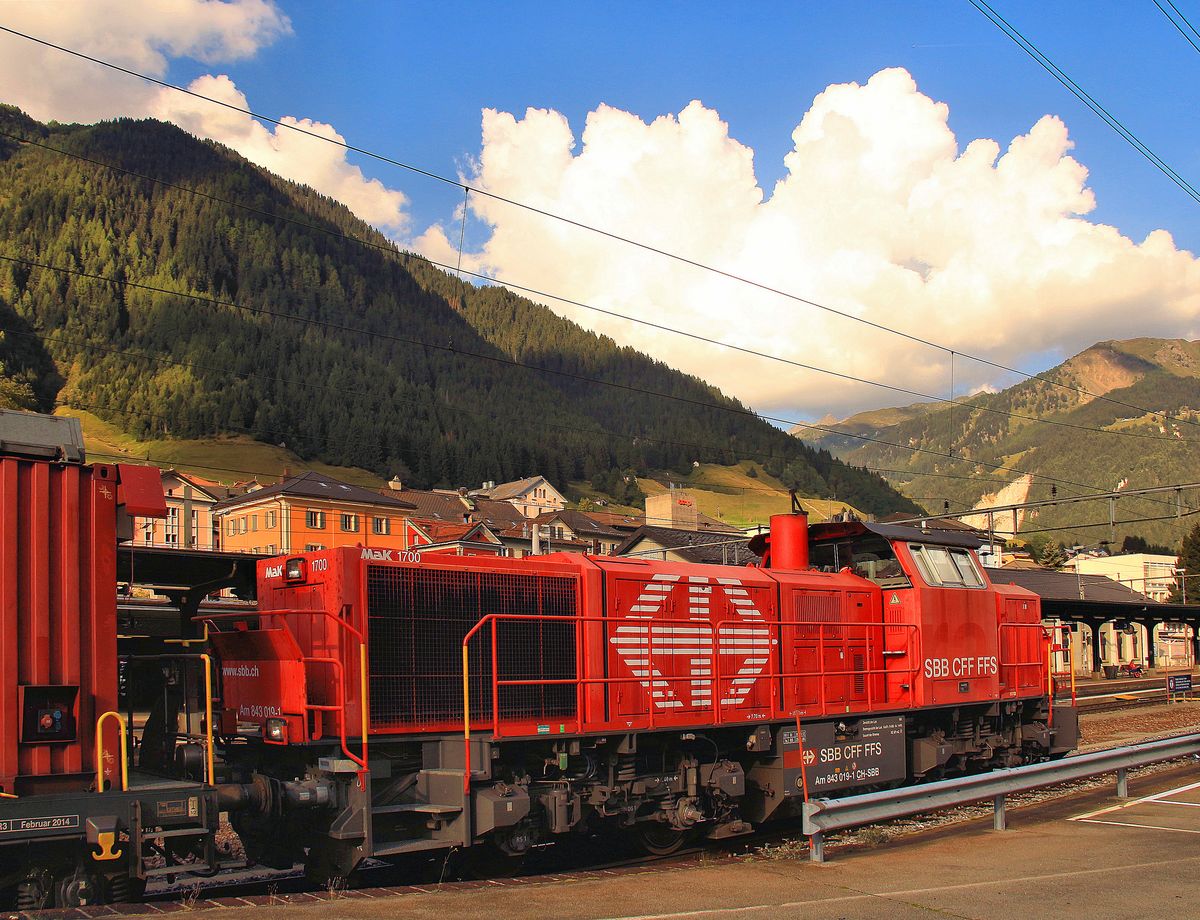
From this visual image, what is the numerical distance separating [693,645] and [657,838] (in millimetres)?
2263

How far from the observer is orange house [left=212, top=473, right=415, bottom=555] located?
228ft

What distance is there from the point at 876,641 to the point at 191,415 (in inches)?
5243

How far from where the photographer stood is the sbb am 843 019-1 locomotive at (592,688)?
946cm

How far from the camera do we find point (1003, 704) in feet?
53.0

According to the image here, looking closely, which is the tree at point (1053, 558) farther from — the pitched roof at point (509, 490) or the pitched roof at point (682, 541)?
the pitched roof at point (682, 541)

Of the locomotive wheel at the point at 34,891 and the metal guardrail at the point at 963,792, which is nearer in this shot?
the locomotive wheel at the point at 34,891

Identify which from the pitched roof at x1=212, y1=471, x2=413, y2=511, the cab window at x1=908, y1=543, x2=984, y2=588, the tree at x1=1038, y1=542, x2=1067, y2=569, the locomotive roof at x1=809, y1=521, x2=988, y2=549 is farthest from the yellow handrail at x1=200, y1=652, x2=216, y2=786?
the tree at x1=1038, y1=542, x2=1067, y2=569

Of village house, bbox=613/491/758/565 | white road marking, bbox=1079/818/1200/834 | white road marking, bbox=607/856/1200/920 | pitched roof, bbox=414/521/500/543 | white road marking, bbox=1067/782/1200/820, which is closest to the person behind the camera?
white road marking, bbox=607/856/1200/920

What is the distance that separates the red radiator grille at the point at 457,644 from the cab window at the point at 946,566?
6.06m

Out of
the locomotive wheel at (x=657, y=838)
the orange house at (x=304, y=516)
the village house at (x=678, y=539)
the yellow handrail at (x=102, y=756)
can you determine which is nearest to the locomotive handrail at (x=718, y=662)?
the locomotive wheel at (x=657, y=838)

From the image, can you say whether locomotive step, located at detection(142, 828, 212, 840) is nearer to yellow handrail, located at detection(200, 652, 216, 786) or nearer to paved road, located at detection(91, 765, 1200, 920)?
yellow handrail, located at detection(200, 652, 216, 786)

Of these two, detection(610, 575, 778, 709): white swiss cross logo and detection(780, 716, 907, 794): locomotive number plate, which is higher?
detection(610, 575, 778, 709): white swiss cross logo

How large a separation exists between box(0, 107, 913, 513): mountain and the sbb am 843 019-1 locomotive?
108 m

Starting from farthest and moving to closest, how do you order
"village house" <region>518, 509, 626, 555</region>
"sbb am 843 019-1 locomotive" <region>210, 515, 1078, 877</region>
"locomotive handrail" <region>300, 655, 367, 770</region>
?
1. "village house" <region>518, 509, 626, 555</region>
2. "sbb am 843 019-1 locomotive" <region>210, 515, 1078, 877</region>
3. "locomotive handrail" <region>300, 655, 367, 770</region>
